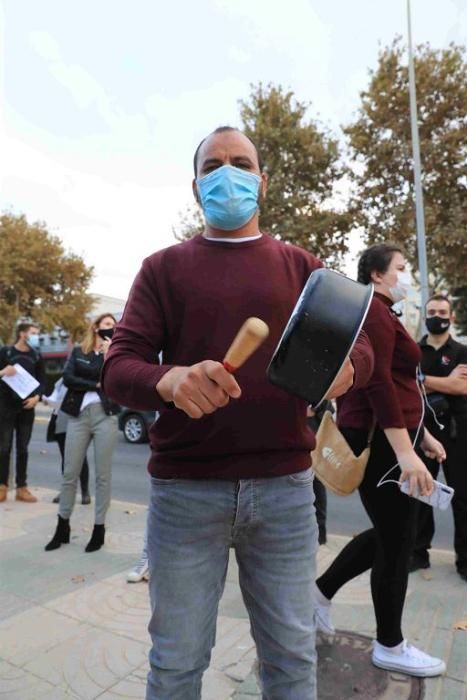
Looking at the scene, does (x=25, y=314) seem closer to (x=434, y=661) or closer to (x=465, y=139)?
(x=465, y=139)

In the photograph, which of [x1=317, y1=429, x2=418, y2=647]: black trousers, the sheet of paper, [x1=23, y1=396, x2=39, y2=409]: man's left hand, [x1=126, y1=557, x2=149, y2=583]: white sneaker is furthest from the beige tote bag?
[x1=23, y1=396, x2=39, y2=409]: man's left hand

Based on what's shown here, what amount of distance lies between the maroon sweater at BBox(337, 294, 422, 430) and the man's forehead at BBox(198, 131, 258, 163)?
2.87 ft

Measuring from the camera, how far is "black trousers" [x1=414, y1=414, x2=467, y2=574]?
3.82 m

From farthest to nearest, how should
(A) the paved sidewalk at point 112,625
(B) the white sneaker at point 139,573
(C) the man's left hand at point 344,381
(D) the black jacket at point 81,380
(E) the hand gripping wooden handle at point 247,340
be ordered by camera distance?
(D) the black jacket at point 81,380 → (B) the white sneaker at point 139,573 → (A) the paved sidewalk at point 112,625 → (C) the man's left hand at point 344,381 → (E) the hand gripping wooden handle at point 247,340

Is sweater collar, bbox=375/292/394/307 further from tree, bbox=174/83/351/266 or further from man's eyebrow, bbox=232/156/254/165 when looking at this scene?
tree, bbox=174/83/351/266

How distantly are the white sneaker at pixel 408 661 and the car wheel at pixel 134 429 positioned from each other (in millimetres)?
8817

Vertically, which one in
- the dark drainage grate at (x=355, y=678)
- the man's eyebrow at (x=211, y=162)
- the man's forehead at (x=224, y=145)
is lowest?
the dark drainage grate at (x=355, y=678)

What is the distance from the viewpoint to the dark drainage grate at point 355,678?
91.0 inches

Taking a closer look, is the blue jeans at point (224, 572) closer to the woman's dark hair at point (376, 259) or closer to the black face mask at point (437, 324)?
the woman's dark hair at point (376, 259)

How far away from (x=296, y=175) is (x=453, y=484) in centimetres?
1486

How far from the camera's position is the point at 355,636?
2.82 m

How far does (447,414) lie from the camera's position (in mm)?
3895

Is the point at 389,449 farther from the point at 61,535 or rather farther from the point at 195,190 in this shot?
the point at 61,535

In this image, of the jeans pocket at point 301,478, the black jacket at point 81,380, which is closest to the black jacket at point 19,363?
the black jacket at point 81,380
